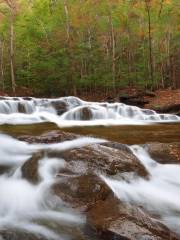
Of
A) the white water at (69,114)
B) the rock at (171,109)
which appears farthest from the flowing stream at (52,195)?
the rock at (171,109)

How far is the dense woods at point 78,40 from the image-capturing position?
80.6 feet

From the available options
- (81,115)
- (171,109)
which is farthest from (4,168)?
(171,109)

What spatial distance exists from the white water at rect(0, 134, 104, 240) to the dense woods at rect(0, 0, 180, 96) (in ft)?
56.4

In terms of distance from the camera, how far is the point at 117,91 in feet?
85.7

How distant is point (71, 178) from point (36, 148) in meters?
2.65

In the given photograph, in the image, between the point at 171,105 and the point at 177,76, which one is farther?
→ the point at 177,76

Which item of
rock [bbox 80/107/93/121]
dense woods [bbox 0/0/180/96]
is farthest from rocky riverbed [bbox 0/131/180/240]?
dense woods [bbox 0/0/180/96]

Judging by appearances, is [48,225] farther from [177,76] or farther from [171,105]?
[177,76]

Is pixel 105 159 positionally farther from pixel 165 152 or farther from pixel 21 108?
pixel 21 108

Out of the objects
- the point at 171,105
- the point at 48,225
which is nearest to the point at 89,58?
the point at 171,105

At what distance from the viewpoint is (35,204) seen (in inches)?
230

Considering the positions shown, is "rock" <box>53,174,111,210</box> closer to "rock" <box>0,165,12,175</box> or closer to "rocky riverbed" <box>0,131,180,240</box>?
"rocky riverbed" <box>0,131,180,240</box>

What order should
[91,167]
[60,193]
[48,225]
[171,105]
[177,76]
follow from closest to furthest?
[48,225]
[60,193]
[91,167]
[171,105]
[177,76]

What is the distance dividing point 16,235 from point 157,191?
9.53 ft
